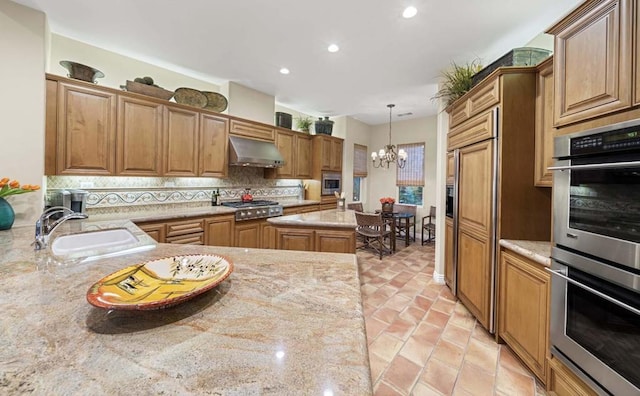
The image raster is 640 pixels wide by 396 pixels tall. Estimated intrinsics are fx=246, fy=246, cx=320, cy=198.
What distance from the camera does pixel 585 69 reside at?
1.33 metres

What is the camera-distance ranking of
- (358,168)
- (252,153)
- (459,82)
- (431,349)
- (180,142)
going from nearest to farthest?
(431,349)
(459,82)
(180,142)
(252,153)
(358,168)

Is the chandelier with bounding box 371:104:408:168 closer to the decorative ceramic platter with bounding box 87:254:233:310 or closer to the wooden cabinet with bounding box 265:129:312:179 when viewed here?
the wooden cabinet with bounding box 265:129:312:179

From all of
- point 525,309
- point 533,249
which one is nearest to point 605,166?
point 533,249

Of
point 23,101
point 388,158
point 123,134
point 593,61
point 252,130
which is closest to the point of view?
point 593,61

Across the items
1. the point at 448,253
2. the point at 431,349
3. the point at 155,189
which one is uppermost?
the point at 155,189

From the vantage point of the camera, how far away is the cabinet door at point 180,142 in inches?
124

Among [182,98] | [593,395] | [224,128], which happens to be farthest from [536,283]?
[182,98]

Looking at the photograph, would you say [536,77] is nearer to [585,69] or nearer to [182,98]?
[585,69]

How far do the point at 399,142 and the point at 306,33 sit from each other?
414 centimetres

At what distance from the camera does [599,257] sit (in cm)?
121

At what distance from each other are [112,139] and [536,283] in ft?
13.4

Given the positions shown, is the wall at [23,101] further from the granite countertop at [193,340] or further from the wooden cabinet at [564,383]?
the wooden cabinet at [564,383]

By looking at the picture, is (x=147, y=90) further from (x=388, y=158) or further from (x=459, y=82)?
(x=388, y=158)

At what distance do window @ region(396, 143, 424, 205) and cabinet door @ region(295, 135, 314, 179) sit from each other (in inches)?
93.9
